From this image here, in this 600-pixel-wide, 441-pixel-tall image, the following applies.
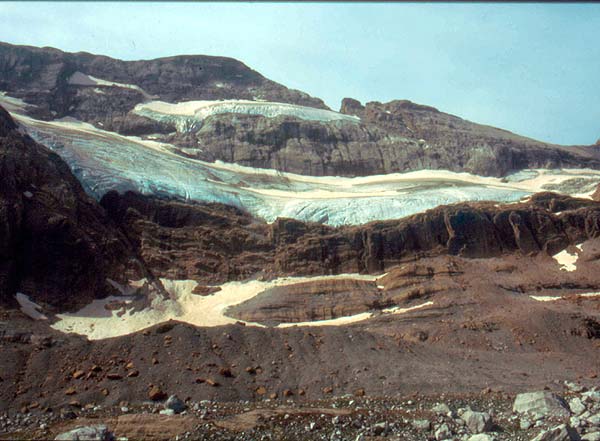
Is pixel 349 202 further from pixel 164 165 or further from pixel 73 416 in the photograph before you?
pixel 73 416

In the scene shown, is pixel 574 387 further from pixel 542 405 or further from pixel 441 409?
pixel 441 409

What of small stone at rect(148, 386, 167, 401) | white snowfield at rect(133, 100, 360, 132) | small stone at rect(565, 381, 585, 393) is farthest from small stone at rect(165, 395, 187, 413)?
white snowfield at rect(133, 100, 360, 132)

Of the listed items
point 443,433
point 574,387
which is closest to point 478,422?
point 443,433

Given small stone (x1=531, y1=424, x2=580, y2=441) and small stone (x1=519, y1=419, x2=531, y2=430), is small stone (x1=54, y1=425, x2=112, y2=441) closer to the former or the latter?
small stone (x1=531, y1=424, x2=580, y2=441)

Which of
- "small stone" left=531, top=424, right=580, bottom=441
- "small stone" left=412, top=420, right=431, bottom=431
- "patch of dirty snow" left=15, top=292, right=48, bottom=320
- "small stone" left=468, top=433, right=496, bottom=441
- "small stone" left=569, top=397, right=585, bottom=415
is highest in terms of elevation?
"small stone" left=531, top=424, right=580, bottom=441

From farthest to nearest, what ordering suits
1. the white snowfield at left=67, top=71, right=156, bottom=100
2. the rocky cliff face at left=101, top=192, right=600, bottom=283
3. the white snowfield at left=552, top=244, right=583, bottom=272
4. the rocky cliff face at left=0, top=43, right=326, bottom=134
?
1. the white snowfield at left=67, top=71, right=156, bottom=100
2. the rocky cliff face at left=0, top=43, right=326, bottom=134
3. the rocky cliff face at left=101, top=192, right=600, bottom=283
4. the white snowfield at left=552, top=244, right=583, bottom=272

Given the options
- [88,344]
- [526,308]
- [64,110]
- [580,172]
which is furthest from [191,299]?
[580,172]

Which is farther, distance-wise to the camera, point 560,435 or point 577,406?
point 577,406
